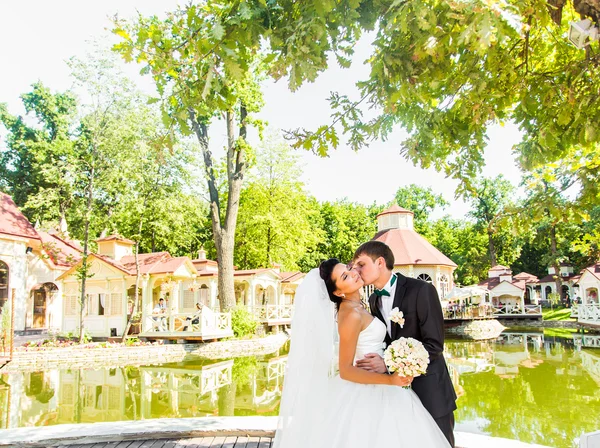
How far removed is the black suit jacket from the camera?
3389mm

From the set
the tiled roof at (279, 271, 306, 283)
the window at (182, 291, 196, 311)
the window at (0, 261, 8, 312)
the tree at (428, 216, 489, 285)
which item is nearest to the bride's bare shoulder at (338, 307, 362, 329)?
the window at (0, 261, 8, 312)

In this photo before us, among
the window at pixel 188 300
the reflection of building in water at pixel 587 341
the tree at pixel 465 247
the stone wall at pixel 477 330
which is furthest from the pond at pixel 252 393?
the tree at pixel 465 247

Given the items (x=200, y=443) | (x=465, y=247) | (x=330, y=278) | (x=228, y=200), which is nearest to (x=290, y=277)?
(x=228, y=200)

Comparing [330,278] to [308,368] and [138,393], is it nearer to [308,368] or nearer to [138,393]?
[308,368]

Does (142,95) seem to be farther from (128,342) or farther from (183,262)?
(128,342)

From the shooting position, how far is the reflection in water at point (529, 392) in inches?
323

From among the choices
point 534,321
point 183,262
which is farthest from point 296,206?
point 534,321

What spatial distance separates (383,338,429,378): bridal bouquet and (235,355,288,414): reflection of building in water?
266 inches

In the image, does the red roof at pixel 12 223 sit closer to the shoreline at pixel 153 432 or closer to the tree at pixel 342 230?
the shoreline at pixel 153 432

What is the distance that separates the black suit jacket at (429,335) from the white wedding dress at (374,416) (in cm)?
11

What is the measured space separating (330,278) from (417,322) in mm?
720

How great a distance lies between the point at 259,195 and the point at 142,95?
14145mm

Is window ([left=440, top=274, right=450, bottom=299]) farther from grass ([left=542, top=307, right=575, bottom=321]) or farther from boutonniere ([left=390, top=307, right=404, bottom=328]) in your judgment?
boutonniere ([left=390, top=307, right=404, bottom=328])

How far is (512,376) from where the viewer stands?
13664 millimetres
